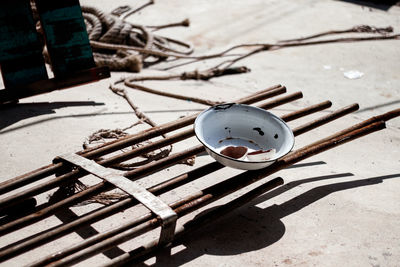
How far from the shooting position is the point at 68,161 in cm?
198

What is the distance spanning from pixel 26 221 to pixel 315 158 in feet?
6.19

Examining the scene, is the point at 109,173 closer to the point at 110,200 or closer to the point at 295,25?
the point at 110,200

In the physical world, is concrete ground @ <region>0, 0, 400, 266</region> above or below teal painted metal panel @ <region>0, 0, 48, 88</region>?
below

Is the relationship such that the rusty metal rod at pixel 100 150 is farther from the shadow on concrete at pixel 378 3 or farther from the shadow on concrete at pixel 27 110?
the shadow on concrete at pixel 378 3

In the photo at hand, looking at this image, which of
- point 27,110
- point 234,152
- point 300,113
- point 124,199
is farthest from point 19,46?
point 300,113

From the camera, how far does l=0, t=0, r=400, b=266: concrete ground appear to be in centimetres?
191

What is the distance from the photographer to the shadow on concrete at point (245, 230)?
1.88 metres

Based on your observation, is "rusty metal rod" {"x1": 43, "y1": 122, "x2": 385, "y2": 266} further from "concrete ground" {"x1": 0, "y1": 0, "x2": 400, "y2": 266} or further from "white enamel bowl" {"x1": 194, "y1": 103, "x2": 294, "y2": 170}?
"concrete ground" {"x1": 0, "y1": 0, "x2": 400, "y2": 266}

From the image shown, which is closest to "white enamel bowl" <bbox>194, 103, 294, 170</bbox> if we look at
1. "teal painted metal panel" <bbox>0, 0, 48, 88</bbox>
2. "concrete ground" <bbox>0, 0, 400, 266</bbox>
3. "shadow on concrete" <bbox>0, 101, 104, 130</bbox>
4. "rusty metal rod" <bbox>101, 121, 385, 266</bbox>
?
"rusty metal rod" <bbox>101, 121, 385, 266</bbox>

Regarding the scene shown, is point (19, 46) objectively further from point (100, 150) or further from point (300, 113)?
point (300, 113)

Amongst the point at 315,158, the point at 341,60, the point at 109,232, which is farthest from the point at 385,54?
the point at 109,232

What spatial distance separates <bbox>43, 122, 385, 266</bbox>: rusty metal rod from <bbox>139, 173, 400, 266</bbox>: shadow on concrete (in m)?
0.20

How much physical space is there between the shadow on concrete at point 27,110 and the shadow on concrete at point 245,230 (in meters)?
1.73

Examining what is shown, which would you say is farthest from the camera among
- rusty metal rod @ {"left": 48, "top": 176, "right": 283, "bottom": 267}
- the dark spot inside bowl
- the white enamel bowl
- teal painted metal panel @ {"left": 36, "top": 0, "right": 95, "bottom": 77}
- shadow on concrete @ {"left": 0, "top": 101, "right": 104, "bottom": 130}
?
teal painted metal panel @ {"left": 36, "top": 0, "right": 95, "bottom": 77}
